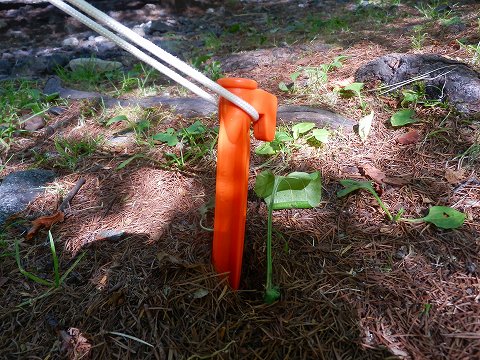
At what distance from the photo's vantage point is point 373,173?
1.51 metres

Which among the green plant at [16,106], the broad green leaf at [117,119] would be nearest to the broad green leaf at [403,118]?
the broad green leaf at [117,119]

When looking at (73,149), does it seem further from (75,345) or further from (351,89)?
(351,89)

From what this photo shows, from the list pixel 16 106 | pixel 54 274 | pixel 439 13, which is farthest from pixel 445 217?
pixel 439 13

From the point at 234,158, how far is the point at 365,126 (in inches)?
38.9

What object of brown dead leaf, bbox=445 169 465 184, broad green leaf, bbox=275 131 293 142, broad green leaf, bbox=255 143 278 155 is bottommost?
broad green leaf, bbox=255 143 278 155

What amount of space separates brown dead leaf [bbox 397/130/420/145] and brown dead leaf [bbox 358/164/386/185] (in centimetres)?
24

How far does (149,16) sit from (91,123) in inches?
205

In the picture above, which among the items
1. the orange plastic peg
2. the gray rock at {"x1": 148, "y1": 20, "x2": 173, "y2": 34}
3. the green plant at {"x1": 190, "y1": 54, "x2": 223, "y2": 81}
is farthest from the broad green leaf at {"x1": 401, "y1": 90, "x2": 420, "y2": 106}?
the gray rock at {"x1": 148, "y1": 20, "x2": 173, "y2": 34}

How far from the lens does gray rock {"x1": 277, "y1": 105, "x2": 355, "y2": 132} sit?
6.04 ft

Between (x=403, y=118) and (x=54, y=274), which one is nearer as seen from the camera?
(x=54, y=274)

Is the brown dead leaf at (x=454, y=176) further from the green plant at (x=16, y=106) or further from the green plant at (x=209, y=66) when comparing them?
the green plant at (x=16, y=106)

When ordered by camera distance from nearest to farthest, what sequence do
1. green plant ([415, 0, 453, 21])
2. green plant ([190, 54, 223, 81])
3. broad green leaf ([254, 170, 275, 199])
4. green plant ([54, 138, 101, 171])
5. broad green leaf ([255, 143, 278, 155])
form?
broad green leaf ([254, 170, 275, 199]) → broad green leaf ([255, 143, 278, 155]) → green plant ([54, 138, 101, 171]) → green plant ([190, 54, 223, 81]) → green plant ([415, 0, 453, 21])

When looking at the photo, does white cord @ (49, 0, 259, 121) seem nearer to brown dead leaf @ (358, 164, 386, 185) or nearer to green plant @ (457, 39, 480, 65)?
brown dead leaf @ (358, 164, 386, 185)

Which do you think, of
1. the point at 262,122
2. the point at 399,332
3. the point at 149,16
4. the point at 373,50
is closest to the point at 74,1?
the point at 262,122
